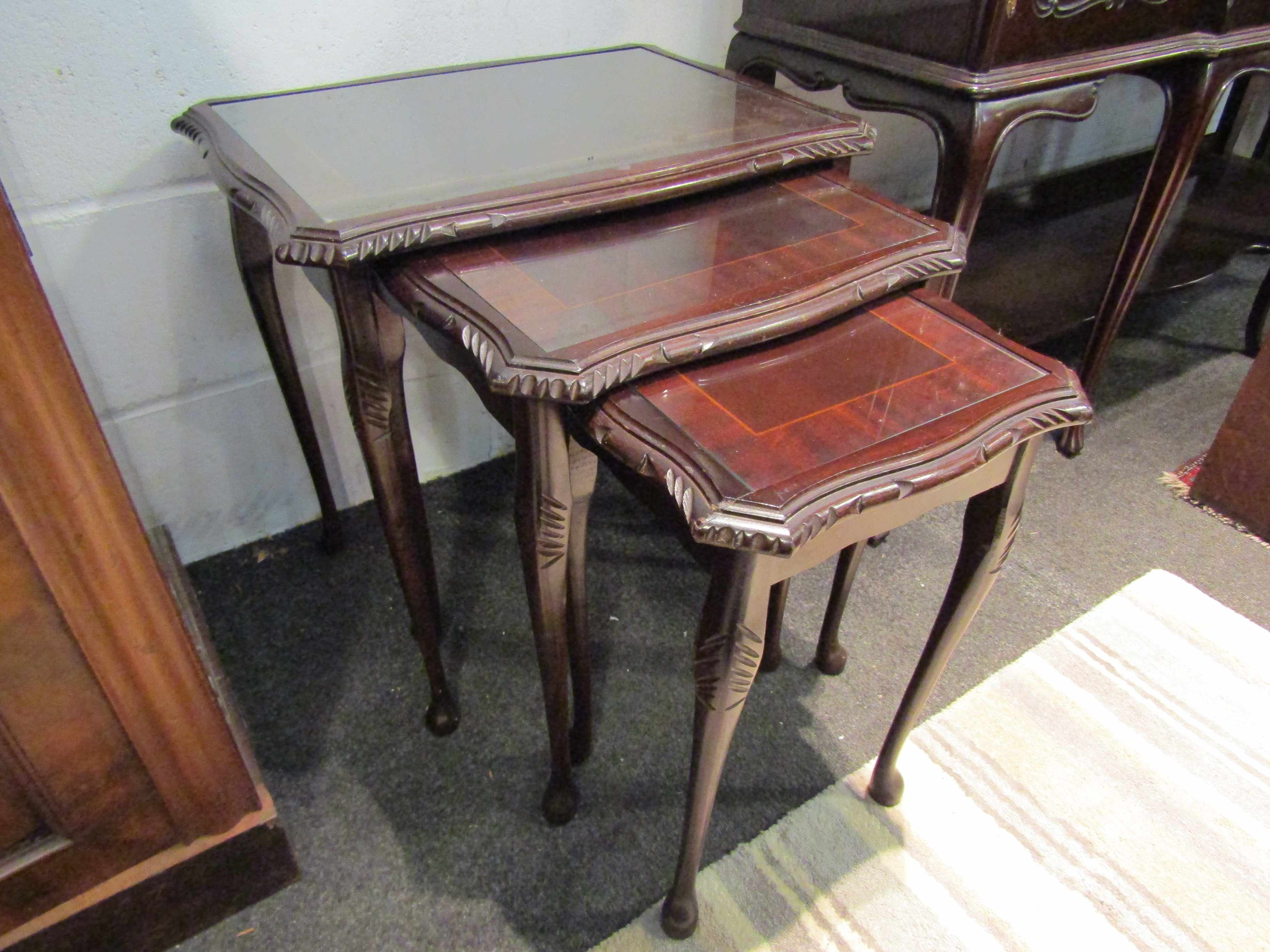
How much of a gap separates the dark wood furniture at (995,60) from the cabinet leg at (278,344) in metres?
0.71

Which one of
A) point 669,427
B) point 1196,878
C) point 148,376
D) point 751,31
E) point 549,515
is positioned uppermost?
point 751,31

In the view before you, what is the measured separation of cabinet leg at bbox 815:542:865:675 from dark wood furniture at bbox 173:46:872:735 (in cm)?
46

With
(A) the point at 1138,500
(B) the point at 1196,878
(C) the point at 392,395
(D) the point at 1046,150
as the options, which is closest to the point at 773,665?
(B) the point at 1196,878

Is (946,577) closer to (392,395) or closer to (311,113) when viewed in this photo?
(392,395)

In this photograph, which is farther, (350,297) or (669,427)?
(350,297)

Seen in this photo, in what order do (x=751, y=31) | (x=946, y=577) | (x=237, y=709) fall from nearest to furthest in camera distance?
(x=237, y=709) → (x=751, y=31) → (x=946, y=577)

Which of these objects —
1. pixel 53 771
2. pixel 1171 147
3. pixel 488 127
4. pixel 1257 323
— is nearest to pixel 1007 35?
pixel 1171 147

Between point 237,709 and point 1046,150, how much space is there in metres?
1.99

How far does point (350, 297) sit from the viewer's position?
0.73m

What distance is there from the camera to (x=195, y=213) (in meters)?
1.06

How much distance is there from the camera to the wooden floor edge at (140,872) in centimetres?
77

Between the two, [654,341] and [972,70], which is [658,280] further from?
[972,70]

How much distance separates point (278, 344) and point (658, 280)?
24.2 inches

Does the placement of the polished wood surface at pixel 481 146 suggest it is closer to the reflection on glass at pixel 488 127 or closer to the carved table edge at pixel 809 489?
the reflection on glass at pixel 488 127
